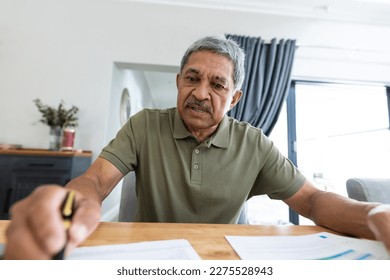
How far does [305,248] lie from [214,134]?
1.54 feet

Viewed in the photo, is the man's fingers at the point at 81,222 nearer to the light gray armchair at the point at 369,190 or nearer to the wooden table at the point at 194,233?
the wooden table at the point at 194,233

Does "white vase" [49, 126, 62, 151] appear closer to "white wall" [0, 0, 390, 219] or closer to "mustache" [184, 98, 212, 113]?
"white wall" [0, 0, 390, 219]

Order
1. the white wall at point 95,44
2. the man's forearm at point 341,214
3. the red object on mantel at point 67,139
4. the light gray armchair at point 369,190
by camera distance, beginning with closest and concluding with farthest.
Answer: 1. the man's forearm at point 341,214
2. the light gray armchair at point 369,190
3. the red object on mantel at point 67,139
4. the white wall at point 95,44

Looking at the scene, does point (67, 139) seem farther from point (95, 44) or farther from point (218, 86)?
point (218, 86)

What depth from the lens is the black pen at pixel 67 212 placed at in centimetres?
20

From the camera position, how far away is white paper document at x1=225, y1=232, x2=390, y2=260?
1.21ft

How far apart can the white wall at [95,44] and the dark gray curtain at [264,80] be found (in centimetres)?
20

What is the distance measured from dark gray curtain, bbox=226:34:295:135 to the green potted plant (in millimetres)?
1469

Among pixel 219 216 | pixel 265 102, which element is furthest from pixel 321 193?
pixel 265 102

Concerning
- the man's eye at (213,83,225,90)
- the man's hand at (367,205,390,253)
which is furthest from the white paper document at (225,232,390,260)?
the man's eye at (213,83,225,90)

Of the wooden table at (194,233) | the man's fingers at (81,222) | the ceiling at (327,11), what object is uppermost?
the ceiling at (327,11)

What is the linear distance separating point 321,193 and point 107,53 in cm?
221

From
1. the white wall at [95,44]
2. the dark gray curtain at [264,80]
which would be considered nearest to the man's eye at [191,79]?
the dark gray curtain at [264,80]

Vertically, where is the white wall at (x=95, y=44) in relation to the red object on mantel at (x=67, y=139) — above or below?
above
